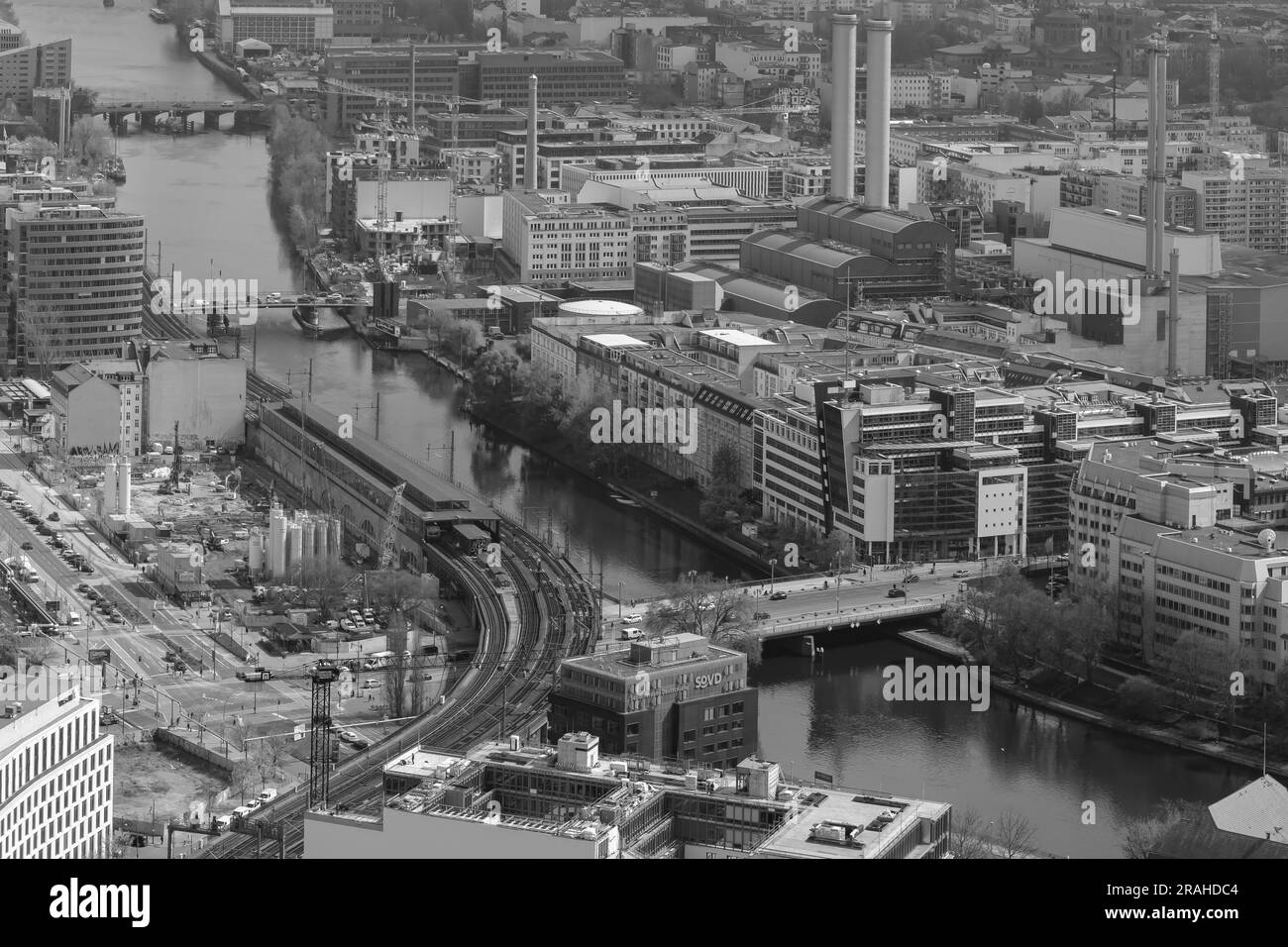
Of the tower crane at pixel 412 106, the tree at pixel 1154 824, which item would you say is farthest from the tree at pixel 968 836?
the tower crane at pixel 412 106

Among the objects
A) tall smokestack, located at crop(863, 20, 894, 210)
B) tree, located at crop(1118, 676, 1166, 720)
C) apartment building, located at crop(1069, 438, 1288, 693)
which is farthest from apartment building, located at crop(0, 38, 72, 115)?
tree, located at crop(1118, 676, 1166, 720)

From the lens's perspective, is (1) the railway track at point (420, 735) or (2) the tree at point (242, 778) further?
(2) the tree at point (242, 778)

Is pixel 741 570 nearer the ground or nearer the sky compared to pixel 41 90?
nearer the ground

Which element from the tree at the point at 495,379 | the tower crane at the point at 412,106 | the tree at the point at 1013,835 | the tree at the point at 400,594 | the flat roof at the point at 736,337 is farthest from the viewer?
the tower crane at the point at 412,106

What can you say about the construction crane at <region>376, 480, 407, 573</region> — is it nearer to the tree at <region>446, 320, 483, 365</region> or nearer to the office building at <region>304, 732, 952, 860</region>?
the tree at <region>446, 320, 483, 365</region>

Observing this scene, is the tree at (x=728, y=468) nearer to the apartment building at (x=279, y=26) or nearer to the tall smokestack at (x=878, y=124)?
the tall smokestack at (x=878, y=124)

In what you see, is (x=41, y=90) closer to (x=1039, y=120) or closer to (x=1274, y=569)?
(x=1039, y=120)

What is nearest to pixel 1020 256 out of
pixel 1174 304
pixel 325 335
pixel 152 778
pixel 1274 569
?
pixel 1174 304
